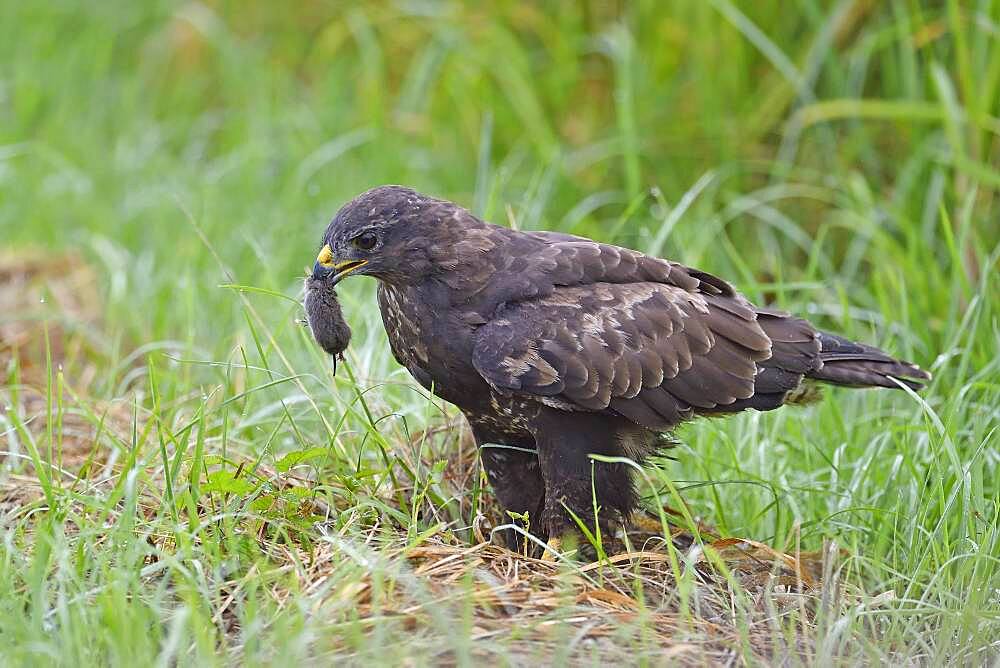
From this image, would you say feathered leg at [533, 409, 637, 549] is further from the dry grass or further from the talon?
the dry grass

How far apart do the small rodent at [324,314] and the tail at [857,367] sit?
4.38 ft

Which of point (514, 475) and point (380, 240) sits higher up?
point (380, 240)

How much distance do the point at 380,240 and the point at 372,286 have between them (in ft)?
6.02

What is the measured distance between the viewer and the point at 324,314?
3.46 metres

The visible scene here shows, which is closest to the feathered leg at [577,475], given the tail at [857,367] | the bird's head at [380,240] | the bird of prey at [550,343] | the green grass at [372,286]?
the bird of prey at [550,343]

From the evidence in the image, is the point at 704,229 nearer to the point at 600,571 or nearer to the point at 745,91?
the point at 745,91

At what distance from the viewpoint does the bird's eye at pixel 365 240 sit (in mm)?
3375

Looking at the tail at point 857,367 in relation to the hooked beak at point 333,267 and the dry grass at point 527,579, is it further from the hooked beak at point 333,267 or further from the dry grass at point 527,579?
the hooked beak at point 333,267

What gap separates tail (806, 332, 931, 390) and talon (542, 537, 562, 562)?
2.92 feet

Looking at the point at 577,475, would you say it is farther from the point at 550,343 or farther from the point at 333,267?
the point at 333,267

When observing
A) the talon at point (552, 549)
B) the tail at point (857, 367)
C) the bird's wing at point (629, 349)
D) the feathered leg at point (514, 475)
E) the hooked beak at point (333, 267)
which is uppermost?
the hooked beak at point (333, 267)

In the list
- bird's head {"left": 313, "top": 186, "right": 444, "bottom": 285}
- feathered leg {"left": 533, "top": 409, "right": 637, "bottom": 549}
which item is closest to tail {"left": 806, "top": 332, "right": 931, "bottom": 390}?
feathered leg {"left": 533, "top": 409, "right": 637, "bottom": 549}

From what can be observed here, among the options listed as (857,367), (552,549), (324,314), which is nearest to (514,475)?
(552,549)

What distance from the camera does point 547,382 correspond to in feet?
10.7
